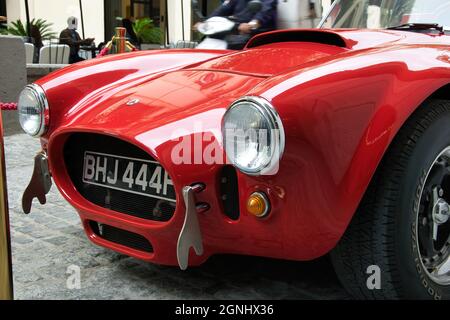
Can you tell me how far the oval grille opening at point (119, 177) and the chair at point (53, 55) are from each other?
706 centimetres

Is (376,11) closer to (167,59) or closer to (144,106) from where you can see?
(167,59)

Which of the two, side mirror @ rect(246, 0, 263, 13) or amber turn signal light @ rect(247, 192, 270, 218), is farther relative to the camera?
side mirror @ rect(246, 0, 263, 13)

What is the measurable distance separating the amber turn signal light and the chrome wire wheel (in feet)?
2.23

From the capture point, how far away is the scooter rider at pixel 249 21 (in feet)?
13.2

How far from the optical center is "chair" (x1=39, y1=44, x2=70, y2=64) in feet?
29.0

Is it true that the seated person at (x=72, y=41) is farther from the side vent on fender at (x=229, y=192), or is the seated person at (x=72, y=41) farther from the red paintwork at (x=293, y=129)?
the side vent on fender at (x=229, y=192)

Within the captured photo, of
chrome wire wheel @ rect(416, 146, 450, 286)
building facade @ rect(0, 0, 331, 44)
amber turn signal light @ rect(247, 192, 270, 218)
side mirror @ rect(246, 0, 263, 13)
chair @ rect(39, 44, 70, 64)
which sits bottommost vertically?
chrome wire wheel @ rect(416, 146, 450, 286)

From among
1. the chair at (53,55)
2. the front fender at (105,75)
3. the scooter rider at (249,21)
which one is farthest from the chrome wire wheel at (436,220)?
the chair at (53,55)

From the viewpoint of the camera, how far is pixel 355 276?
197 cm

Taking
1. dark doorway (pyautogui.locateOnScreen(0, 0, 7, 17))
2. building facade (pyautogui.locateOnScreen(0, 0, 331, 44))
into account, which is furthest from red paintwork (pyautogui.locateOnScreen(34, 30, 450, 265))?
dark doorway (pyautogui.locateOnScreen(0, 0, 7, 17))

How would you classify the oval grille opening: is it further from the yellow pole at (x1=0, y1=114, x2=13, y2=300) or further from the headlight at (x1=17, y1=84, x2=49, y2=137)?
the yellow pole at (x1=0, y1=114, x2=13, y2=300)

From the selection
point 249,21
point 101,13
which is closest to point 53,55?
point 249,21

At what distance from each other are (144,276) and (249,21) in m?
2.41

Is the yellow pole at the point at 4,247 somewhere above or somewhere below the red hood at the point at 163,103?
below
